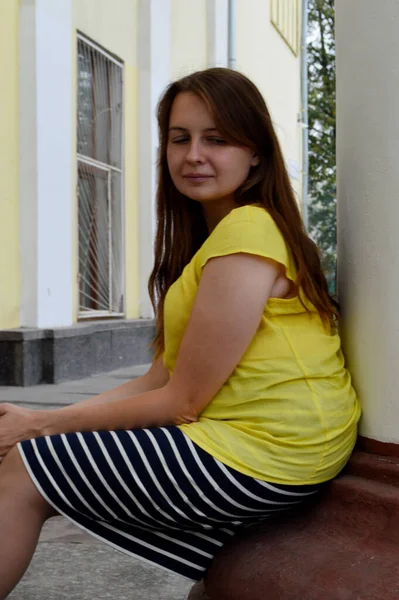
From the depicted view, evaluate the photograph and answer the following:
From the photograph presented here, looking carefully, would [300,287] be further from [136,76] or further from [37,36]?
[136,76]

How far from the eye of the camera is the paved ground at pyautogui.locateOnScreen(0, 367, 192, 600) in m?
2.78

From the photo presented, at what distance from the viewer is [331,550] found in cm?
202

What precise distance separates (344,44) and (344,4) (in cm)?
10

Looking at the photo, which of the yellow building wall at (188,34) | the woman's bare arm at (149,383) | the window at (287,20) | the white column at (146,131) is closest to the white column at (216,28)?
the yellow building wall at (188,34)

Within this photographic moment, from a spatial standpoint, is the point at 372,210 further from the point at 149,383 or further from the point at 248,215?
the point at 149,383

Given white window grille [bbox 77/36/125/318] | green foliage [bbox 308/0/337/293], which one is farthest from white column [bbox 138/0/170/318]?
green foliage [bbox 308/0/337/293]

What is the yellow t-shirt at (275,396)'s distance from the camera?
6.71ft

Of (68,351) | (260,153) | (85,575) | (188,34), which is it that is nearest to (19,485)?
(260,153)

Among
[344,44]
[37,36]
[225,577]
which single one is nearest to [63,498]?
[225,577]

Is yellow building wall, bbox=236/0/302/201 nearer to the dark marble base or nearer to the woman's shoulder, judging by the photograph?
the dark marble base

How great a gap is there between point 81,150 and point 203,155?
7.09 meters

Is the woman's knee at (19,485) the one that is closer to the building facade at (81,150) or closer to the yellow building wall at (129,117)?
the building facade at (81,150)

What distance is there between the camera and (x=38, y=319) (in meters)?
7.82

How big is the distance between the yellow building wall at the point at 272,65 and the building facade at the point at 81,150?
3017mm
